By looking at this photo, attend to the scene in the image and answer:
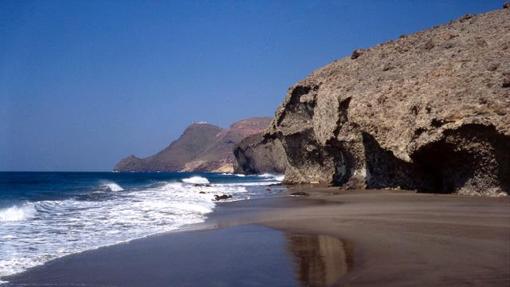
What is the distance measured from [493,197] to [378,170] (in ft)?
27.9

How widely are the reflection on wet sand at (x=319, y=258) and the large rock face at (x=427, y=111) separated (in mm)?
9319

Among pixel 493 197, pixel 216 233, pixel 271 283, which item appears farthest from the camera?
pixel 493 197

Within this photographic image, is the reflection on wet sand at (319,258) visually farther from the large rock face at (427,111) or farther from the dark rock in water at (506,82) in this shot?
the dark rock in water at (506,82)

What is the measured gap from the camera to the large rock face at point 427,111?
15.8 m

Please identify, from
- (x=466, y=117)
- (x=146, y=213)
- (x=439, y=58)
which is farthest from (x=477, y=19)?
(x=146, y=213)

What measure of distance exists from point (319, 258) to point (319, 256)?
16 centimetres

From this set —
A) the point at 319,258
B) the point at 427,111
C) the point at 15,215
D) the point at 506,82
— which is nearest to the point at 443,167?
the point at 427,111

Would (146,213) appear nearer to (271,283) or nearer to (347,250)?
(347,250)

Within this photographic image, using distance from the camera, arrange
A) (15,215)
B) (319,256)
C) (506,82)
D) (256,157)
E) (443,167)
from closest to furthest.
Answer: (319,256), (15,215), (506,82), (443,167), (256,157)

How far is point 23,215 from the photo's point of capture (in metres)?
15.7

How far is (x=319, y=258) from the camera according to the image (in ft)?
23.4

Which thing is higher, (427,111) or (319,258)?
(427,111)

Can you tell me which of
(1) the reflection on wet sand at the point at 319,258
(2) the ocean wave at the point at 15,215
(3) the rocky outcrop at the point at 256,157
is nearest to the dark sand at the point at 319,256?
(1) the reflection on wet sand at the point at 319,258

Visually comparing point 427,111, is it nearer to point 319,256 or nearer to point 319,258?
point 319,256
